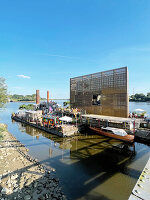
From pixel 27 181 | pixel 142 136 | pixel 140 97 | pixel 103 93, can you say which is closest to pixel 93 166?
pixel 27 181

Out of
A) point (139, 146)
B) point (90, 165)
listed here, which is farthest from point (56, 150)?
point (139, 146)

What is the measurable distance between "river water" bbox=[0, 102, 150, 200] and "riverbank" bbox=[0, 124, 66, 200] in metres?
0.82

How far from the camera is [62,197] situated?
6672 millimetres

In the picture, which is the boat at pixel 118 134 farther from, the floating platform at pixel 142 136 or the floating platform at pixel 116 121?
the floating platform at pixel 142 136

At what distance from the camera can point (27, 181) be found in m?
7.56

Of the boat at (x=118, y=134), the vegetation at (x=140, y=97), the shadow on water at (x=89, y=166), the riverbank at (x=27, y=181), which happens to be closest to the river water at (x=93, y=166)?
the shadow on water at (x=89, y=166)

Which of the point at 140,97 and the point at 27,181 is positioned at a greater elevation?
the point at 140,97

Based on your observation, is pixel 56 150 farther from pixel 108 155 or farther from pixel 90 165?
pixel 108 155

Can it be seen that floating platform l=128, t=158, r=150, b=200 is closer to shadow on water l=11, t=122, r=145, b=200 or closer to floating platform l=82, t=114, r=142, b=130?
shadow on water l=11, t=122, r=145, b=200

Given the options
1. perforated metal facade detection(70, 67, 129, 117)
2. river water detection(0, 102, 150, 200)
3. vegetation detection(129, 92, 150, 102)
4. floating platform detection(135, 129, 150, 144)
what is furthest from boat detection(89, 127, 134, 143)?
vegetation detection(129, 92, 150, 102)

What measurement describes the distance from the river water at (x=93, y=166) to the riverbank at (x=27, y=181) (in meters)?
0.82

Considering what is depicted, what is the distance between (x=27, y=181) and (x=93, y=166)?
5750 millimetres

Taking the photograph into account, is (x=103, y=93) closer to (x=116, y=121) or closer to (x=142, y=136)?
(x=116, y=121)

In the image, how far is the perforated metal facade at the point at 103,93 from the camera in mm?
20969
